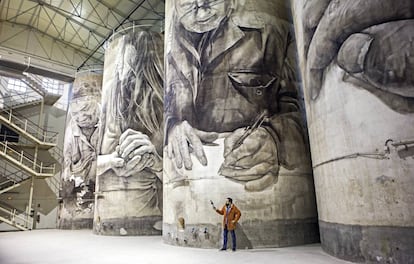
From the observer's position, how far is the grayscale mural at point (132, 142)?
17516 millimetres

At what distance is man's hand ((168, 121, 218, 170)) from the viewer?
38.4ft

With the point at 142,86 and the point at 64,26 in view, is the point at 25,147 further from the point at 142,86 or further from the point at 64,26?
the point at 142,86

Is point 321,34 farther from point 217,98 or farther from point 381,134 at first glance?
point 217,98

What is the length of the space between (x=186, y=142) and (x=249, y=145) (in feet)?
8.47

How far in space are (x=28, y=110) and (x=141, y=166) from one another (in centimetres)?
1635

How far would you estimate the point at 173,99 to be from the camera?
519 inches

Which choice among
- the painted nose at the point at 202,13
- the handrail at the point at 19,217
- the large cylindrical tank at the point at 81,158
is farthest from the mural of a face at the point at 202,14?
the handrail at the point at 19,217

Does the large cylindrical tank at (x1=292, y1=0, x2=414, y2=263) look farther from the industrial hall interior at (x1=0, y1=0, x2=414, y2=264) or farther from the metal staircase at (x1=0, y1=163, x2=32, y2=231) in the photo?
the metal staircase at (x1=0, y1=163, x2=32, y2=231)

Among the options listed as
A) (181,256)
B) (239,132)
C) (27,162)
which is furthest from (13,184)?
(239,132)

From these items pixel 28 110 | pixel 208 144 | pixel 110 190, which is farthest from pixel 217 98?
pixel 28 110

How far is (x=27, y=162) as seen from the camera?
25.9 metres

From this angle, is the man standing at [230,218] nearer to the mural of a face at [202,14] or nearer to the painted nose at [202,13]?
the mural of a face at [202,14]

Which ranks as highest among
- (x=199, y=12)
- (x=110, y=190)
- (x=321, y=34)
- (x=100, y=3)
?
(x=100, y=3)

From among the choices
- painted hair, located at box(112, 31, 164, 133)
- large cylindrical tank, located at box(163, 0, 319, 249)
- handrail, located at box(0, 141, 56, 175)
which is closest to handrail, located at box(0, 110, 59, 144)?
handrail, located at box(0, 141, 56, 175)
